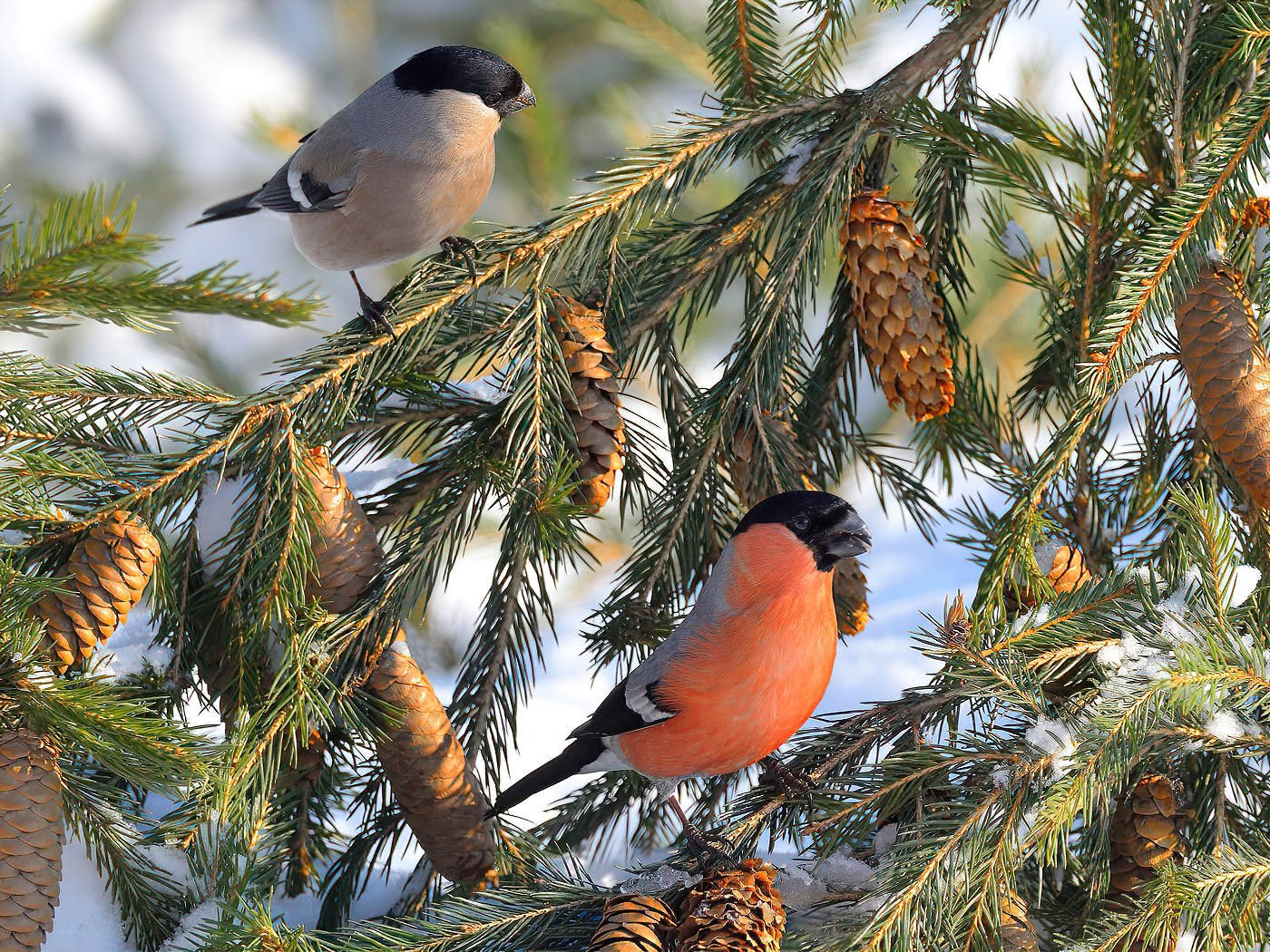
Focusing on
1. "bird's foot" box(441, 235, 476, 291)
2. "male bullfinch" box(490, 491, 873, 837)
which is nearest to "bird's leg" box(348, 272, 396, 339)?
"bird's foot" box(441, 235, 476, 291)

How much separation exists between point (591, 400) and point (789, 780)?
1.92 feet

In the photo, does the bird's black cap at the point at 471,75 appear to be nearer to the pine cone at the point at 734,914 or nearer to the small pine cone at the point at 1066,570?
the small pine cone at the point at 1066,570

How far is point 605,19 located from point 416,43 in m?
1.99

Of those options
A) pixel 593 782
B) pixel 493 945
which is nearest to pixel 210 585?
pixel 493 945

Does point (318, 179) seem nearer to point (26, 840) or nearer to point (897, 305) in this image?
point (897, 305)

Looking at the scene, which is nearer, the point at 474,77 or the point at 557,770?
the point at 557,770

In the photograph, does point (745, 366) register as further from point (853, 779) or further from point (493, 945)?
point (493, 945)

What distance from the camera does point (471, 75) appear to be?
1807 millimetres

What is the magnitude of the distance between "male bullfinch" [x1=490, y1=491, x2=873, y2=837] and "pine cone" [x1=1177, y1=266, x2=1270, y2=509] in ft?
1.55

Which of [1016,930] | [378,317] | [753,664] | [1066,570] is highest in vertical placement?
[378,317]

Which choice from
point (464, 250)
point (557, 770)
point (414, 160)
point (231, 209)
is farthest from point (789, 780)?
point (231, 209)

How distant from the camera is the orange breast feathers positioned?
1494mm

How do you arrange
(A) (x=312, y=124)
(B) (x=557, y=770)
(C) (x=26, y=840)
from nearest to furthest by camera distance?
1. (C) (x=26, y=840)
2. (B) (x=557, y=770)
3. (A) (x=312, y=124)

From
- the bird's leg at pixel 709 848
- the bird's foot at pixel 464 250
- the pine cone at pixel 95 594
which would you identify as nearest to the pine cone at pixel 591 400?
the bird's foot at pixel 464 250
